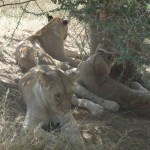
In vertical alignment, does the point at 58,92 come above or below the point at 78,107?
above

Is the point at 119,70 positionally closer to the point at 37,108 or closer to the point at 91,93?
the point at 91,93

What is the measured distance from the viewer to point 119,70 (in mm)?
6238

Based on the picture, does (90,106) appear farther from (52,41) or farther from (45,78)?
(52,41)

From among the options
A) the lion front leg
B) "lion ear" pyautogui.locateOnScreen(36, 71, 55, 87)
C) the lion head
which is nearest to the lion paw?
the lion front leg

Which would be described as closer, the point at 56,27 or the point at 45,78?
the point at 45,78

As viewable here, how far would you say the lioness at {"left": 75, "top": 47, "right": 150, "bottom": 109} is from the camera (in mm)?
5539

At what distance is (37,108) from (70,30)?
12.3ft

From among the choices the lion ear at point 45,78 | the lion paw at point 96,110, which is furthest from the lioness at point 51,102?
the lion paw at point 96,110

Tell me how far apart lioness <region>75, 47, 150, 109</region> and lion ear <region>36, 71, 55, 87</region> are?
1.23 m

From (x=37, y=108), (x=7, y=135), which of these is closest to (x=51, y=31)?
(x=37, y=108)

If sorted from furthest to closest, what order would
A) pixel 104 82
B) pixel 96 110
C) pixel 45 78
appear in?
pixel 104 82 < pixel 96 110 < pixel 45 78

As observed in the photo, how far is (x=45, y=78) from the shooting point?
4445 millimetres

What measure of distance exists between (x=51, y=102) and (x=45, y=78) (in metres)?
0.26

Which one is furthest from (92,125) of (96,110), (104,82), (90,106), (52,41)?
(52,41)
